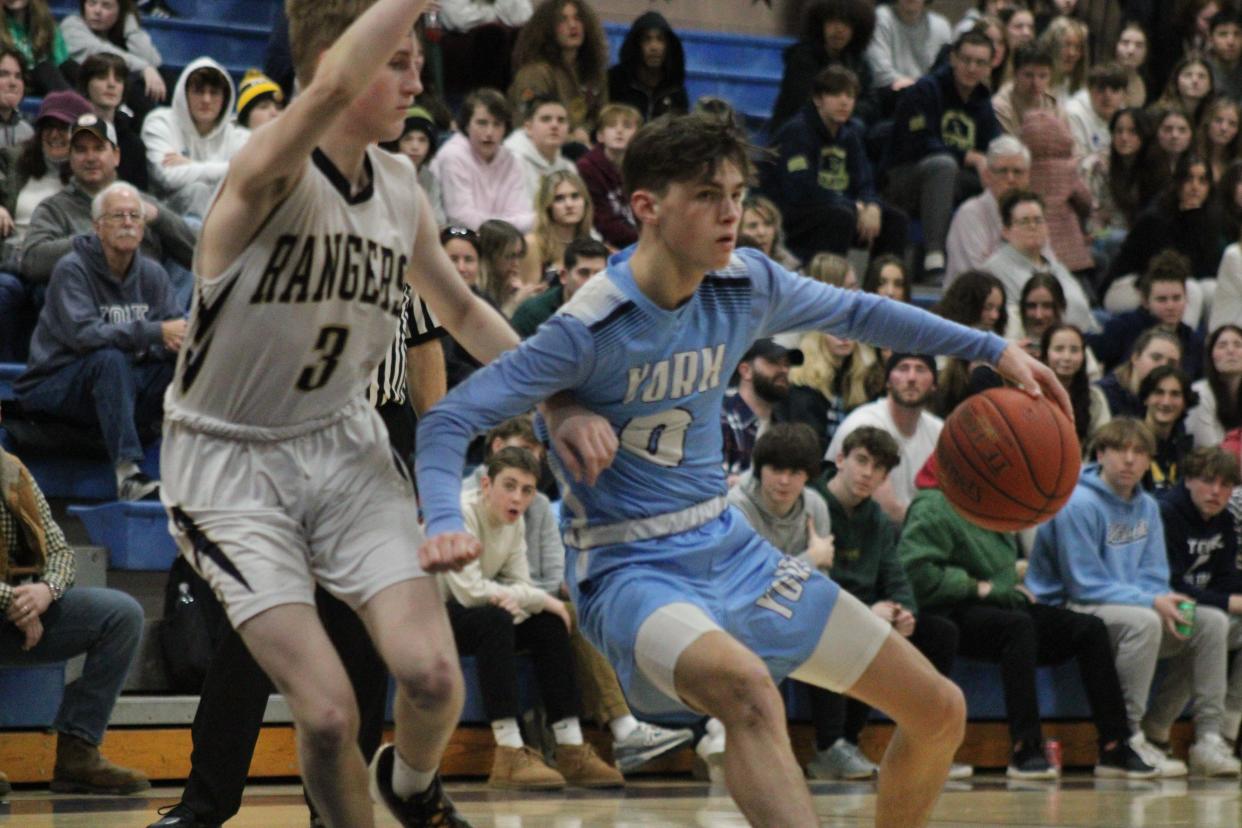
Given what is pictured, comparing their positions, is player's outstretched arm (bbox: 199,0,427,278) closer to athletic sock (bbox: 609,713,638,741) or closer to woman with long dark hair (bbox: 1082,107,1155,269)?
athletic sock (bbox: 609,713,638,741)

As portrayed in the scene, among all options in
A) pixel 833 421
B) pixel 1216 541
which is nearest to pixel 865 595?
pixel 833 421

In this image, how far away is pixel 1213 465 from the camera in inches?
375

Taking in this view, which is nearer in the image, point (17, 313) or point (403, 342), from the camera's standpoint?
point (403, 342)

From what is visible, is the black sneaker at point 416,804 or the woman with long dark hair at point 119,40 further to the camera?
the woman with long dark hair at point 119,40

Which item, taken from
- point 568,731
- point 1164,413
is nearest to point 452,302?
point 568,731

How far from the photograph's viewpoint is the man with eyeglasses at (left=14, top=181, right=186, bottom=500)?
26.3 ft

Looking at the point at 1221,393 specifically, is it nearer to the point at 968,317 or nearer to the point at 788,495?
the point at 968,317

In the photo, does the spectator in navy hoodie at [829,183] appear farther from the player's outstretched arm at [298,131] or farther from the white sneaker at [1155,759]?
the player's outstretched arm at [298,131]

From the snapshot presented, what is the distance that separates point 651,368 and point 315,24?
1119 millimetres

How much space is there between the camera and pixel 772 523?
27.5 ft

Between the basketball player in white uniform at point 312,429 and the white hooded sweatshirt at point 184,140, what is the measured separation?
583 centimetres

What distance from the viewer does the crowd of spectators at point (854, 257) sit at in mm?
8328

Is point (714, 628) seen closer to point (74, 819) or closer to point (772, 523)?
point (74, 819)

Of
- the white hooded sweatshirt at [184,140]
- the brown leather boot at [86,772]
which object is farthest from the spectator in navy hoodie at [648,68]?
the brown leather boot at [86,772]
